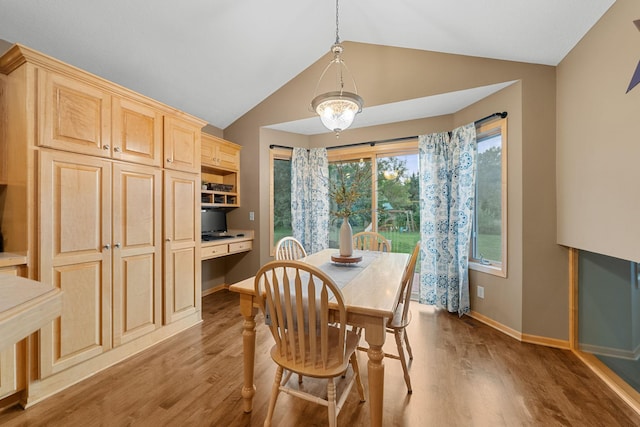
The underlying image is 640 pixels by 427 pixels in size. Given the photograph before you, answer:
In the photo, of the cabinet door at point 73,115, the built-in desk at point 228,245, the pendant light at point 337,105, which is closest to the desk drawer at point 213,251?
the built-in desk at point 228,245

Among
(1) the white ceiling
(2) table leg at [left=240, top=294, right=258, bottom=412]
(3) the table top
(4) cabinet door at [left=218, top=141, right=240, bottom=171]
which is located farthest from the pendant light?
(4) cabinet door at [left=218, top=141, right=240, bottom=171]

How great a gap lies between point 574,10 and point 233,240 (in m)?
3.81

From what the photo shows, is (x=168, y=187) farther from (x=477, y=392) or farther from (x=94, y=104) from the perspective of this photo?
(x=477, y=392)

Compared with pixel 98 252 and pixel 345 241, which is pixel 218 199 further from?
pixel 345 241

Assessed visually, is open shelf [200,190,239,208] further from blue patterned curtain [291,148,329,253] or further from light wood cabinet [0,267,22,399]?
light wood cabinet [0,267,22,399]

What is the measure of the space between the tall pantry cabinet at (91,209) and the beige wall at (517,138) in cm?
232

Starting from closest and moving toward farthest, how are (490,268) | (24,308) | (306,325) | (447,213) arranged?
1. (24,308)
2. (306,325)
3. (490,268)
4. (447,213)

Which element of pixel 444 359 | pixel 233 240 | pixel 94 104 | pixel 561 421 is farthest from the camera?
pixel 233 240

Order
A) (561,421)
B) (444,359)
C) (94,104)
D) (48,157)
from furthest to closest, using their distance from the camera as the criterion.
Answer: (444,359) → (94,104) → (48,157) → (561,421)

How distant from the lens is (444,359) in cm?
218

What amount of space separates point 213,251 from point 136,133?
1.52 meters

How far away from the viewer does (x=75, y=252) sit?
190 centimetres

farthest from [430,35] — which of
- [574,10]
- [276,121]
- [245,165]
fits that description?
[245,165]

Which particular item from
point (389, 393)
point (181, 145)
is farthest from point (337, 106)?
point (389, 393)
